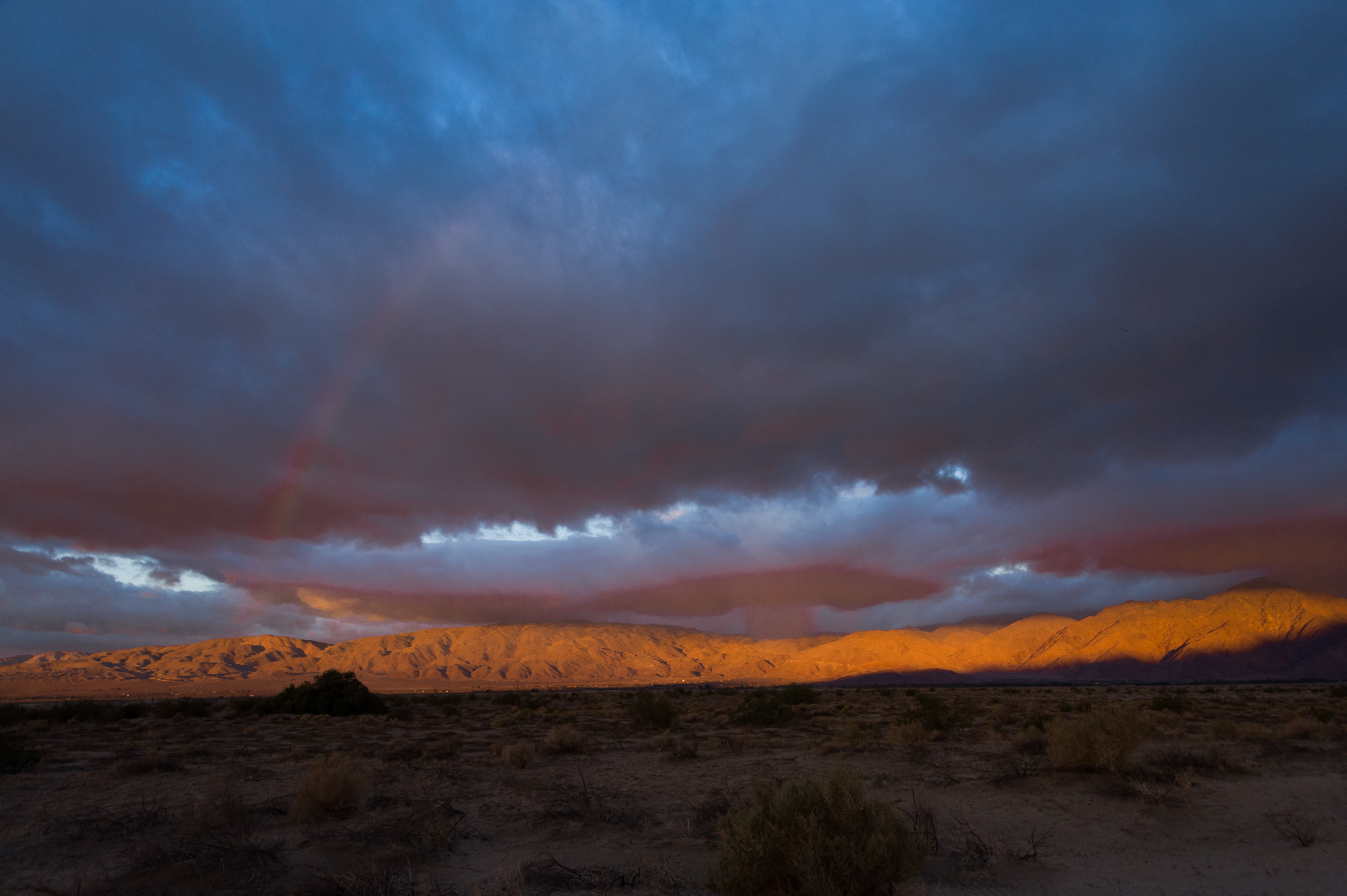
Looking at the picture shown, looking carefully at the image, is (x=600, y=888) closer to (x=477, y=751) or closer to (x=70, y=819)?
(x=70, y=819)

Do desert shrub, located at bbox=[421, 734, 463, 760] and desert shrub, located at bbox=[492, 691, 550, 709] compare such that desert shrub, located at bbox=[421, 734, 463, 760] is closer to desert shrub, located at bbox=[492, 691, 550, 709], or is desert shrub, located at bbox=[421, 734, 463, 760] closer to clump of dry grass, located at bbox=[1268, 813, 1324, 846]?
clump of dry grass, located at bbox=[1268, 813, 1324, 846]

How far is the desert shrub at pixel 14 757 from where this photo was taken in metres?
18.8

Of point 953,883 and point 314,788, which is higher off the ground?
point 314,788

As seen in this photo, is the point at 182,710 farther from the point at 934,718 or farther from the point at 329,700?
the point at 934,718

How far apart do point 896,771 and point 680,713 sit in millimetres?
25555

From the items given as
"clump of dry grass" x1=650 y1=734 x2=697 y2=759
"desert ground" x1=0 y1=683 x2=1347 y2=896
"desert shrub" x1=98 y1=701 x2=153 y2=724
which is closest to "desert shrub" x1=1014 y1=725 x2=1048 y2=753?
"desert ground" x1=0 y1=683 x2=1347 y2=896

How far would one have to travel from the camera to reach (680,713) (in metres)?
41.6

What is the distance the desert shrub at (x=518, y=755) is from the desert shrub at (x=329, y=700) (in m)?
25.6

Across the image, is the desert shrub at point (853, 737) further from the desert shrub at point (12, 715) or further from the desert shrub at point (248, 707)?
the desert shrub at point (12, 715)

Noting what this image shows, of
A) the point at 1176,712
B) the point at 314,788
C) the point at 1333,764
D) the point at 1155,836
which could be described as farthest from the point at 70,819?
the point at 1176,712

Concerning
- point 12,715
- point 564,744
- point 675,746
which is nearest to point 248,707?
point 12,715

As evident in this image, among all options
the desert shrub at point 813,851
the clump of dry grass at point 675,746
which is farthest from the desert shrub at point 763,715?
the desert shrub at point 813,851

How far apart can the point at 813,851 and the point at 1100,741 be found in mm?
11933

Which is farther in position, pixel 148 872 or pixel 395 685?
pixel 395 685
